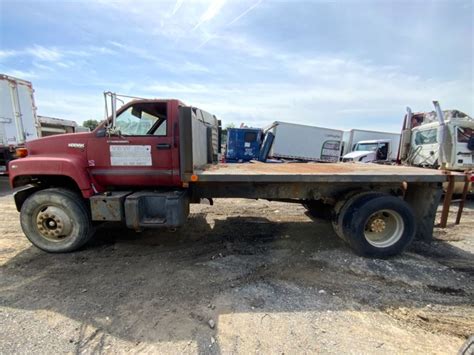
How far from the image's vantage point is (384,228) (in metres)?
4.14

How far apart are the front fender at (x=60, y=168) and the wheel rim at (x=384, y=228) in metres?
4.22

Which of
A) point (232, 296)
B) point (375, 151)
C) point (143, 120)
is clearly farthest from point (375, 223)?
point (375, 151)

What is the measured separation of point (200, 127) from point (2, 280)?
3.37 metres

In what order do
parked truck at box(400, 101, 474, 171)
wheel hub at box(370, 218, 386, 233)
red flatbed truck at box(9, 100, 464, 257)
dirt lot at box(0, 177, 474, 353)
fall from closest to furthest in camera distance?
dirt lot at box(0, 177, 474, 353) → red flatbed truck at box(9, 100, 464, 257) → wheel hub at box(370, 218, 386, 233) → parked truck at box(400, 101, 474, 171)

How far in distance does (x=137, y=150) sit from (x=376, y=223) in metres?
3.80

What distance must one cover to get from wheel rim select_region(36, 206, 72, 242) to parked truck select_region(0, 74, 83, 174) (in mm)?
7060

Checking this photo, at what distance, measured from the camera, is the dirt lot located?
2.38 metres

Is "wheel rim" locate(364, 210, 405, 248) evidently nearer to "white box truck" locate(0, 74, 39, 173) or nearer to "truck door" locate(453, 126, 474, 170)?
"truck door" locate(453, 126, 474, 170)

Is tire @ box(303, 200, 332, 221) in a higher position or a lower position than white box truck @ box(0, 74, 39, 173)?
lower

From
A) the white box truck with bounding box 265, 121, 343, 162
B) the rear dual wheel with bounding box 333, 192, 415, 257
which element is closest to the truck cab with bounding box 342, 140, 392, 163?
the white box truck with bounding box 265, 121, 343, 162

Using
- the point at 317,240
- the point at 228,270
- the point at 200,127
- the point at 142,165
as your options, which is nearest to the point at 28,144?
the point at 142,165

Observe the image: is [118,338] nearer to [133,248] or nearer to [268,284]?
[268,284]

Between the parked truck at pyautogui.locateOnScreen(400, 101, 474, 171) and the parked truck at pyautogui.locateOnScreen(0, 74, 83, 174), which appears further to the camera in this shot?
the parked truck at pyautogui.locateOnScreen(0, 74, 83, 174)

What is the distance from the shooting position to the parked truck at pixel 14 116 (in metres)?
9.13
